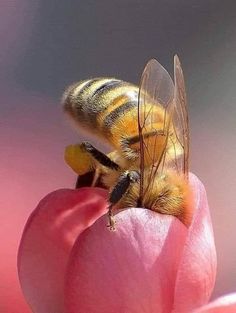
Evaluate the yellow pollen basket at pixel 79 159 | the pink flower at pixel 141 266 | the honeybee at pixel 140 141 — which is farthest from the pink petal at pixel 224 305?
the yellow pollen basket at pixel 79 159

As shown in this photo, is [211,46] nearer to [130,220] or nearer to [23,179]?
[23,179]

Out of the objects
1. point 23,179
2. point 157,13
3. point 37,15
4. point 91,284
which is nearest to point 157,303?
point 91,284

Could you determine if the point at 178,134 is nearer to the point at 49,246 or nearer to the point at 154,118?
the point at 154,118

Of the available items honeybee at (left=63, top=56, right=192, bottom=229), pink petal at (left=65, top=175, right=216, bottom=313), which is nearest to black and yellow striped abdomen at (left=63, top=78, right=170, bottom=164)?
honeybee at (left=63, top=56, right=192, bottom=229)

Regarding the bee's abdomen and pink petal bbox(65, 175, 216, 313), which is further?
the bee's abdomen

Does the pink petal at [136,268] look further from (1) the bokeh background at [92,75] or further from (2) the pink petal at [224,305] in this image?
(1) the bokeh background at [92,75]

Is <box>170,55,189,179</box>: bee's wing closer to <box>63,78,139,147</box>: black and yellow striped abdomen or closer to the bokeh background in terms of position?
<box>63,78,139,147</box>: black and yellow striped abdomen

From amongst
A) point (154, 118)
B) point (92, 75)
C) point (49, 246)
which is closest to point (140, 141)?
point (154, 118)
